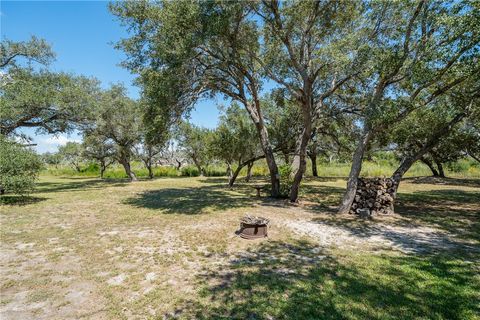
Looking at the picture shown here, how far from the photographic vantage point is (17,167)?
411 inches

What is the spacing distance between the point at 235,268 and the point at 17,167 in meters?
11.0

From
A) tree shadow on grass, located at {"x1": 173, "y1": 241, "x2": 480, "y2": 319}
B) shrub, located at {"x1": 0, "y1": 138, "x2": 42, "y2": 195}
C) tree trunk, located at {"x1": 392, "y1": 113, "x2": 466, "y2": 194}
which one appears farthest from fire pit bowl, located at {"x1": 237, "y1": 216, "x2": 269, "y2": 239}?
shrub, located at {"x1": 0, "y1": 138, "x2": 42, "y2": 195}

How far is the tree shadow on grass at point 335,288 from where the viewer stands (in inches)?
123

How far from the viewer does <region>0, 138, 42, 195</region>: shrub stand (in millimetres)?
10109

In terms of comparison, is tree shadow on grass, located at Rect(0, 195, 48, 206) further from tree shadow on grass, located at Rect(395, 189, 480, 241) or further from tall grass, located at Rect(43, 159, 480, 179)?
tall grass, located at Rect(43, 159, 480, 179)

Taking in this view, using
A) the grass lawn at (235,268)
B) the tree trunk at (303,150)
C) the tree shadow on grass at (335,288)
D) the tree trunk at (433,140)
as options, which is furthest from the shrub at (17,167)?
the tree trunk at (433,140)

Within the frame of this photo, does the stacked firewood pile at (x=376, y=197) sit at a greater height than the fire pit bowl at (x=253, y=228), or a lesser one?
greater

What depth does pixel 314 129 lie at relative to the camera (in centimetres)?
1288

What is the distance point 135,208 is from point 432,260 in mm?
8947

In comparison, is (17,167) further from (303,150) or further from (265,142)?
(303,150)

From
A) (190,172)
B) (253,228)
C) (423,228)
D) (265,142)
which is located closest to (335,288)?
(253,228)

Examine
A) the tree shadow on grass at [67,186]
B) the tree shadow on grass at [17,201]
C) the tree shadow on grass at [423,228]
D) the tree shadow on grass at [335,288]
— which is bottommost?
the tree shadow on grass at [335,288]

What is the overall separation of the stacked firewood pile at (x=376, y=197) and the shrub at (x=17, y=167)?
1274cm

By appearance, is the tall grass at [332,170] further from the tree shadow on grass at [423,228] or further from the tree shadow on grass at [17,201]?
the tree shadow on grass at [17,201]
